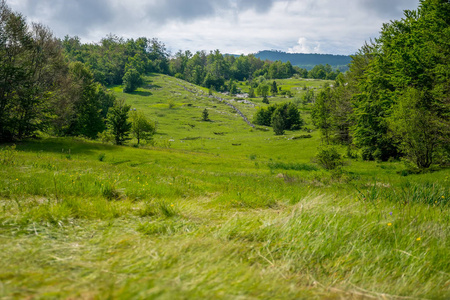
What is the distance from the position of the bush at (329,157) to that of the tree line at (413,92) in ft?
22.2

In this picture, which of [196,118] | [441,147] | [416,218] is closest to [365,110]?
[441,147]

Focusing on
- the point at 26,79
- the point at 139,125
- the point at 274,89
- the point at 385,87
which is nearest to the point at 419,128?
the point at 385,87

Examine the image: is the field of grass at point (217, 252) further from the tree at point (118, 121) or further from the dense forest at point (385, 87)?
the tree at point (118, 121)

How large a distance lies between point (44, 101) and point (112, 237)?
119 ft

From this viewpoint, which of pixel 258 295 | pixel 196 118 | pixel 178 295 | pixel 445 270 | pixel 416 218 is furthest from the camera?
pixel 196 118

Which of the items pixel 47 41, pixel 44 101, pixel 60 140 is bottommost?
pixel 60 140

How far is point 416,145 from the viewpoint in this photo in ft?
83.9

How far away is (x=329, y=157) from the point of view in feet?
90.3

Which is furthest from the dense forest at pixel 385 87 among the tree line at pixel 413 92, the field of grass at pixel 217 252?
the field of grass at pixel 217 252

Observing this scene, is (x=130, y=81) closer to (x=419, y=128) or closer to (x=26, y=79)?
(x=26, y=79)

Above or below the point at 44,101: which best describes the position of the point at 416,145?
below

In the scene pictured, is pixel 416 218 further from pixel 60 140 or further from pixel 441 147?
pixel 60 140

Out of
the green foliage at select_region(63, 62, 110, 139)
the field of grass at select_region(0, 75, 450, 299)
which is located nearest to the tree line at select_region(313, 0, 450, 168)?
the field of grass at select_region(0, 75, 450, 299)

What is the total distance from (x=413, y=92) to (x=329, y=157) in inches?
449
